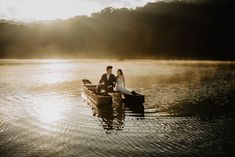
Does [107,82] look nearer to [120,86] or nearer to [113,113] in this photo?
[120,86]

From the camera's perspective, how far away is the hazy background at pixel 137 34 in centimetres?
14225

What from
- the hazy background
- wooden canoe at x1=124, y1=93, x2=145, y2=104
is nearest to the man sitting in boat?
wooden canoe at x1=124, y1=93, x2=145, y2=104

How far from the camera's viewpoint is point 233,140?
1420 centimetres

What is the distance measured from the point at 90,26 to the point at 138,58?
142 ft

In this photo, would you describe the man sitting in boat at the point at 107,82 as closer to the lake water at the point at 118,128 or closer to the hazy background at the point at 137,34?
the lake water at the point at 118,128

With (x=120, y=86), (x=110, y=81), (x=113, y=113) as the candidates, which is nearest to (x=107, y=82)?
(x=110, y=81)

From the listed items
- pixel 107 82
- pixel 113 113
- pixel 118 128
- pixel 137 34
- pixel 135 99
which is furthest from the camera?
pixel 137 34

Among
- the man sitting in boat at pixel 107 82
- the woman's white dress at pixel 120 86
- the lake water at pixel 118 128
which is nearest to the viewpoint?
the lake water at pixel 118 128

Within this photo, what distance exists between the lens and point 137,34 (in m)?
159

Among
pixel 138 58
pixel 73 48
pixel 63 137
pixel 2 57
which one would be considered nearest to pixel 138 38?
pixel 138 58

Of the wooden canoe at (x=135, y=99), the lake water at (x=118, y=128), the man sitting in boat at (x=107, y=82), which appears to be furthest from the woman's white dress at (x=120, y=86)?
the lake water at (x=118, y=128)

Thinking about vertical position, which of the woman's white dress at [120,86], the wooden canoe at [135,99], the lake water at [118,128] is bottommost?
the lake water at [118,128]

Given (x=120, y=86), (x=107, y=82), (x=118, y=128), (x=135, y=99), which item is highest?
(x=107, y=82)

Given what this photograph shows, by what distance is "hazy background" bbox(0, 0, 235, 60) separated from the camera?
142 metres
